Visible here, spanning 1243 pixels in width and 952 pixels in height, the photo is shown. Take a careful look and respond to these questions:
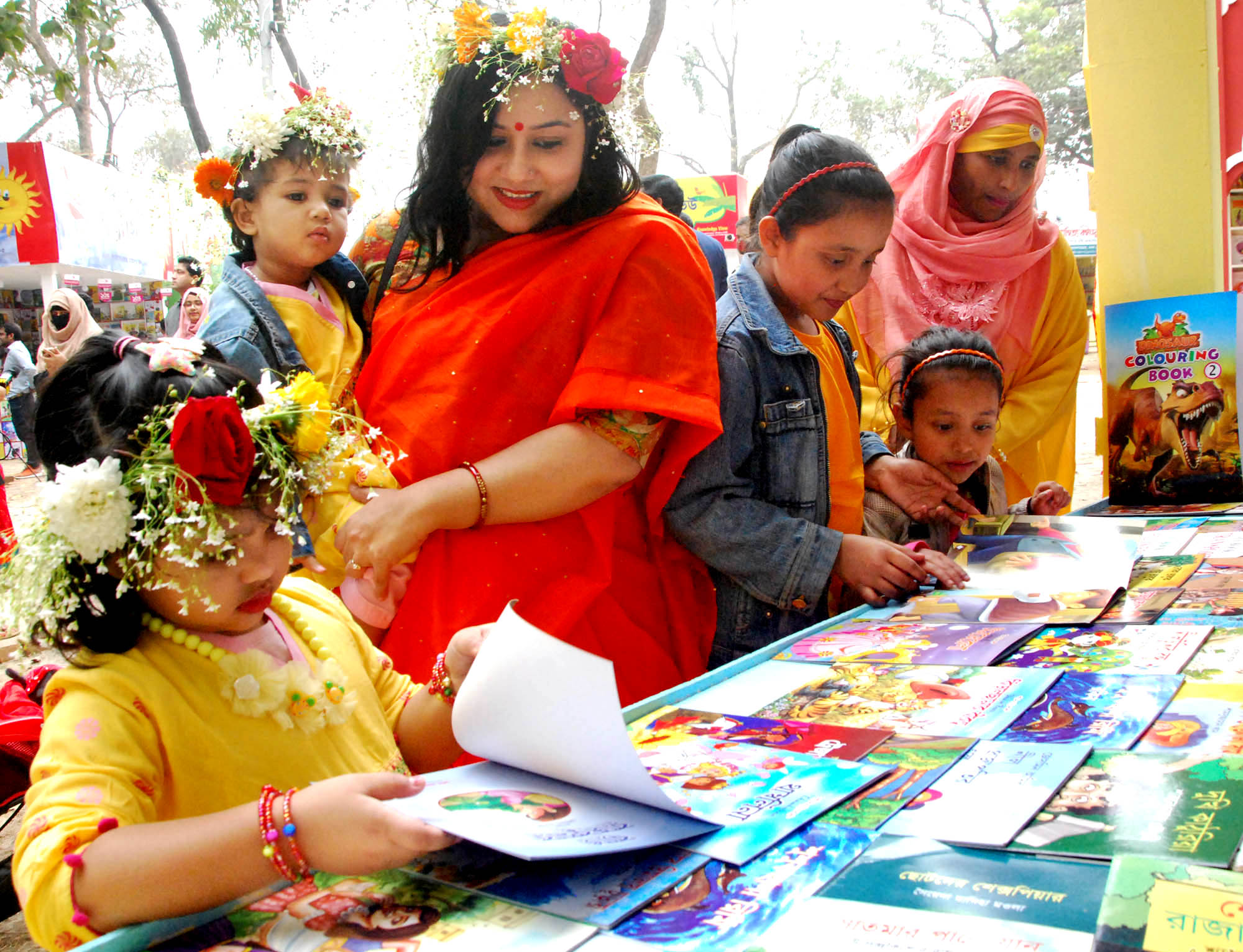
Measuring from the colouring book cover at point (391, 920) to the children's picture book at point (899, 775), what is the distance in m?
0.26

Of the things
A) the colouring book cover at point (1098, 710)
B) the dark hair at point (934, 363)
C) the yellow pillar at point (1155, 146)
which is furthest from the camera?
the yellow pillar at point (1155, 146)

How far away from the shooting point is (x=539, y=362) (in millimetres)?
Result: 1453

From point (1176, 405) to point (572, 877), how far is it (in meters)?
2.09

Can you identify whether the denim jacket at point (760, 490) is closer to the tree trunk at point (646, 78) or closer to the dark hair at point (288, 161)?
the tree trunk at point (646, 78)

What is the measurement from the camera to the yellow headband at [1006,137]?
2.45 m

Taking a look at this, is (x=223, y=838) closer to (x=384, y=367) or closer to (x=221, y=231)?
(x=384, y=367)

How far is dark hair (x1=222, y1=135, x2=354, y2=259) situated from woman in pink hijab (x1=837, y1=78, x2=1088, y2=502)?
1307 mm

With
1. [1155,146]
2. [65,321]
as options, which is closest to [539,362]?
[1155,146]

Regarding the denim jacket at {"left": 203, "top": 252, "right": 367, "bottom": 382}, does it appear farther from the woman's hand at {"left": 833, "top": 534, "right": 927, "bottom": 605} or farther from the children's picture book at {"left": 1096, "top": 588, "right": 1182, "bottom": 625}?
the children's picture book at {"left": 1096, "top": 588, "right": 1182, "bottom": 625}

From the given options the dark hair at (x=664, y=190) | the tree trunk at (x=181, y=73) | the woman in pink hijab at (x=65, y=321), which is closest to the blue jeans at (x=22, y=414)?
the woman in pink hijab at (x=65, y=321)

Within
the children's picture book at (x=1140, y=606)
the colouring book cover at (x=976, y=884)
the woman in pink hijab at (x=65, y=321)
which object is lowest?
the colouring book cover at (x=976, y=884)

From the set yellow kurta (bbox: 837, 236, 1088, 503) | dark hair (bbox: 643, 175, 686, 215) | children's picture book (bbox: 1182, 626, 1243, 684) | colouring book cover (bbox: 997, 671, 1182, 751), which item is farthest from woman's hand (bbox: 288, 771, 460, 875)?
dark hair (bbox: 643, 175, 686, 215)

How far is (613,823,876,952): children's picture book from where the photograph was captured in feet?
2.24

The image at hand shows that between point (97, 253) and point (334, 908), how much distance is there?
12837mm
